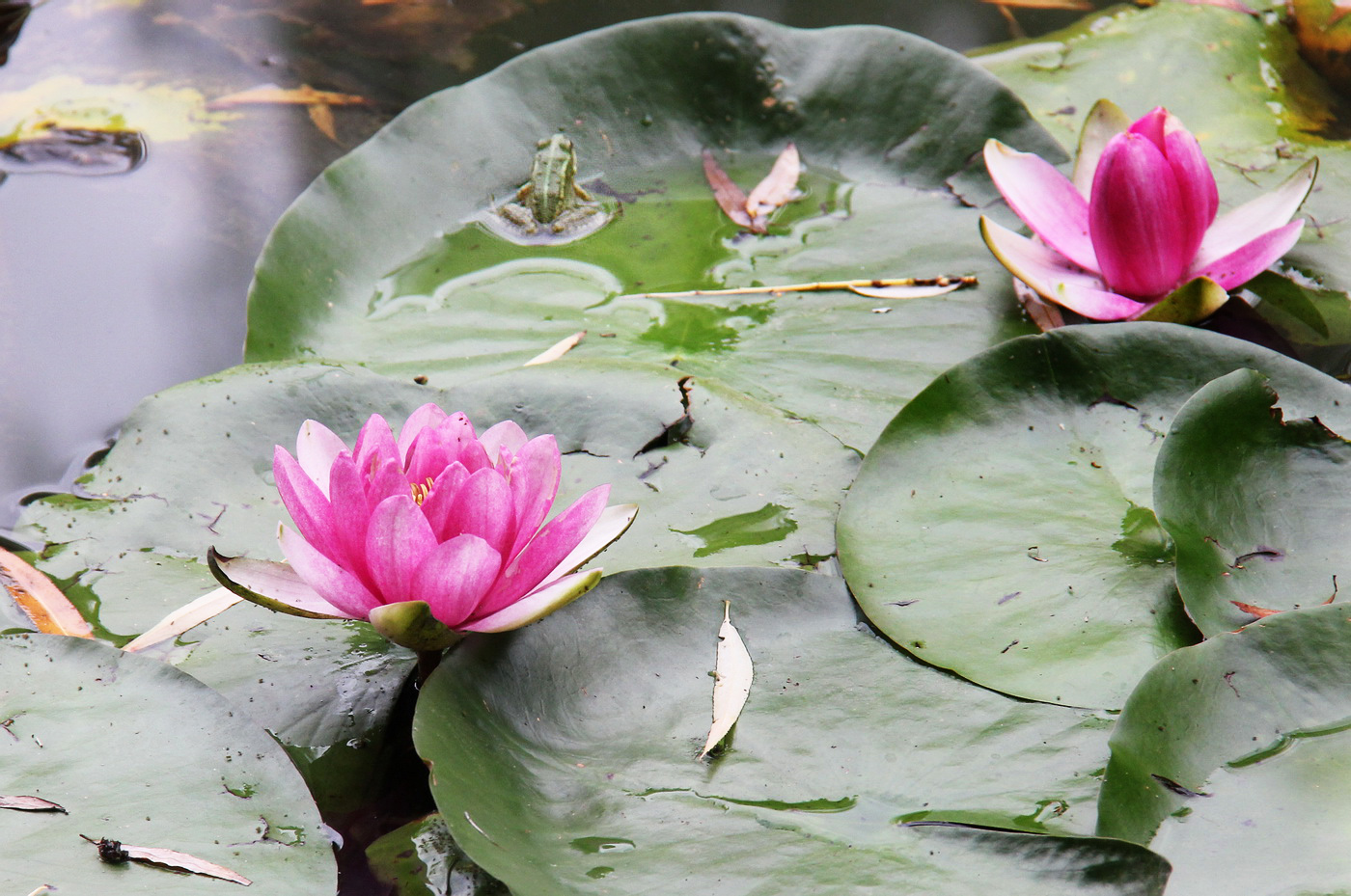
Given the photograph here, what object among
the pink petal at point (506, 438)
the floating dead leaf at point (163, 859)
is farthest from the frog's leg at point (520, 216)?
the floating dead leaf at point (163, 859)

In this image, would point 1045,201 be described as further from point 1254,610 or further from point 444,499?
point 444,499

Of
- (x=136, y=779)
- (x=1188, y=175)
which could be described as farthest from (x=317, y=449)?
(x=1188, y=175)

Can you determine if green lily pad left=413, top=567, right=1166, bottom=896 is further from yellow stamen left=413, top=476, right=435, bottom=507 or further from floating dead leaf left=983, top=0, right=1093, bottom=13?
floating dead leaf left=983, top=0, right=1093, bottom=13

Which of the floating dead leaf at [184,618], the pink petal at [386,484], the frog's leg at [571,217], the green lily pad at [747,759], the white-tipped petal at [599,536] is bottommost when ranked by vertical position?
the green lily pad at [747,759]

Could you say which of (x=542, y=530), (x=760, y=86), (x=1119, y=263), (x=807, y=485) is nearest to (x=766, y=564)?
(x=807, y=485)

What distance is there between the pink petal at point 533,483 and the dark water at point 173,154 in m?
1.31

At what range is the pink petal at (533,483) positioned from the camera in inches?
53.6

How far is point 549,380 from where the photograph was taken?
1875mm

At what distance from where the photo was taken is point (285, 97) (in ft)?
11.0

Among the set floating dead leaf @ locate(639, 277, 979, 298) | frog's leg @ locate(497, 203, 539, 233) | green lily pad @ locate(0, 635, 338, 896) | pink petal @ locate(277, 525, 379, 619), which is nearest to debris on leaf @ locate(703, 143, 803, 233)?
floating dead leaf @ locate(639, 277, 979, 298)

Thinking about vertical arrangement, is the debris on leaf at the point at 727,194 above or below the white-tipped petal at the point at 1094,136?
below

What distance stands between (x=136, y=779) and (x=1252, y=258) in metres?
2.23

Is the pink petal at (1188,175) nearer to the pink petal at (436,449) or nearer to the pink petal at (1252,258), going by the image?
the pink petal at (1252,258)

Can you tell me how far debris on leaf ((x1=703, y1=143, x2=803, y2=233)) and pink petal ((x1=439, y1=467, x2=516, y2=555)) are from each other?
133 cm
